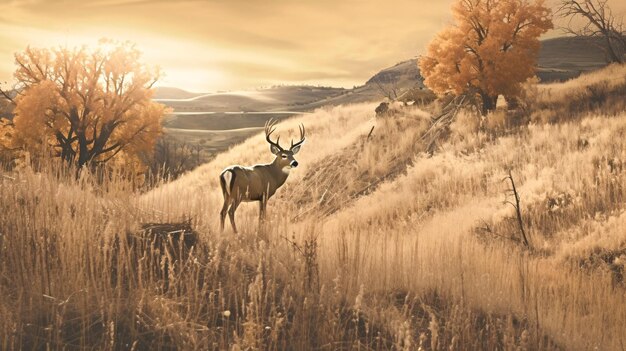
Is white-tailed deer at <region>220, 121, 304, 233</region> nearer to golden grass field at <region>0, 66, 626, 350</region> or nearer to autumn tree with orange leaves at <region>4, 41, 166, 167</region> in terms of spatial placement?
golden grass field at <region>0, 66, 626, 350</region>

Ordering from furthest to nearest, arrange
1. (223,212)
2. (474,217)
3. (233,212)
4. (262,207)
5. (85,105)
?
(85,105), (474,217), (262,207), (233,212), (223,212)

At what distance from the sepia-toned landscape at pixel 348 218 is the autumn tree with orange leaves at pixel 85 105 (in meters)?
0.11

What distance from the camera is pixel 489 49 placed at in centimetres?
2472

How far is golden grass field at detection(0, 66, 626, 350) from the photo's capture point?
14.8 feet

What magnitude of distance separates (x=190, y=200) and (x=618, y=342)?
4.98 metres

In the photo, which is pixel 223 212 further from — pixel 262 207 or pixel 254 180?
pixel 254 180

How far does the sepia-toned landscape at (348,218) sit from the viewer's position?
4.70m

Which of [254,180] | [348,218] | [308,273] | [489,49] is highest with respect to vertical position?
[489,49]

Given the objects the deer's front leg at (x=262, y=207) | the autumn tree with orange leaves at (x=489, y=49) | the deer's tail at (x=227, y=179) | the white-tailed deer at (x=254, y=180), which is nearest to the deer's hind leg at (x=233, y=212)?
the white-tailed deer at (x=254, y=180)

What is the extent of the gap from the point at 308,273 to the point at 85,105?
96.9 ft

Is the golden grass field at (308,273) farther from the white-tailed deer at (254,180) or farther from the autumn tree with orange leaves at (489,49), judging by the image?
the autumn tree with orange leaves at (489,49)

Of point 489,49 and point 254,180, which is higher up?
point 489,49

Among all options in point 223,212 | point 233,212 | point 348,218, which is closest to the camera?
point 223,212

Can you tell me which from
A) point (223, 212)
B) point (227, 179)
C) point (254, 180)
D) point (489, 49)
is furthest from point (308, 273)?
point (489, 49)
